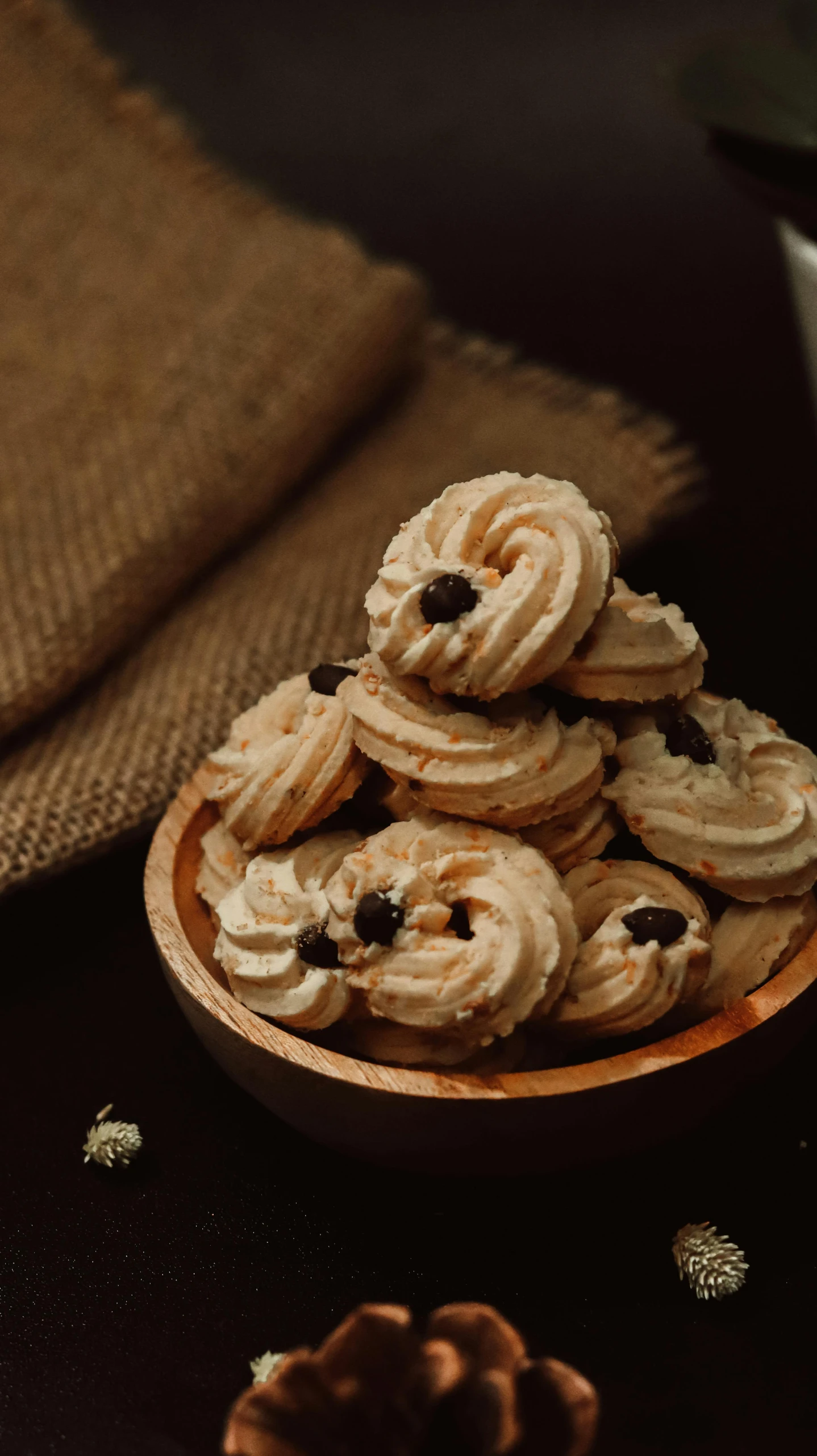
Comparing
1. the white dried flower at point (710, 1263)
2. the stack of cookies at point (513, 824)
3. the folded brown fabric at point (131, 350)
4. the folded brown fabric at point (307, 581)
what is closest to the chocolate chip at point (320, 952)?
the stack of cookies at point (513, 824)

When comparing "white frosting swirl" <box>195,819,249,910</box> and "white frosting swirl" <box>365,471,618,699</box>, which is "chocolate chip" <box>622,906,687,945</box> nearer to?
"white frosting swirl" <box>365,471,618,699</box>

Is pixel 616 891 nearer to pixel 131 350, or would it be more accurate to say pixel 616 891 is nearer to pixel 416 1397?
pixel 416 1397

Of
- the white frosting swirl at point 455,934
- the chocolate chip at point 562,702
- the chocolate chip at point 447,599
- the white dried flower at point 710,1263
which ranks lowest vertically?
the white dried flower at point 710,1263

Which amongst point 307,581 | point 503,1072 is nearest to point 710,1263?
point 503,1072

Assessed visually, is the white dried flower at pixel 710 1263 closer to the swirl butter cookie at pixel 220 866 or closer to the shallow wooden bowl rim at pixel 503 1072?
the shallow wooden bowl rim at pixel 503 1072

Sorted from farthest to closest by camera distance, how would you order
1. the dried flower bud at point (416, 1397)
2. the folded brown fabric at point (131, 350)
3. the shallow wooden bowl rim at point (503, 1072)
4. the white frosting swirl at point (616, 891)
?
the folded brown fabric at point (131, 350)
the white frosting swirl at point (616, 891)
the shallow wooden bowl rim at point (503, 1072)
the dried flower bud at point (416, 1397)

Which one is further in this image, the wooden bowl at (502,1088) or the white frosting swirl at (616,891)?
the white frosting swirl at (616,891)
